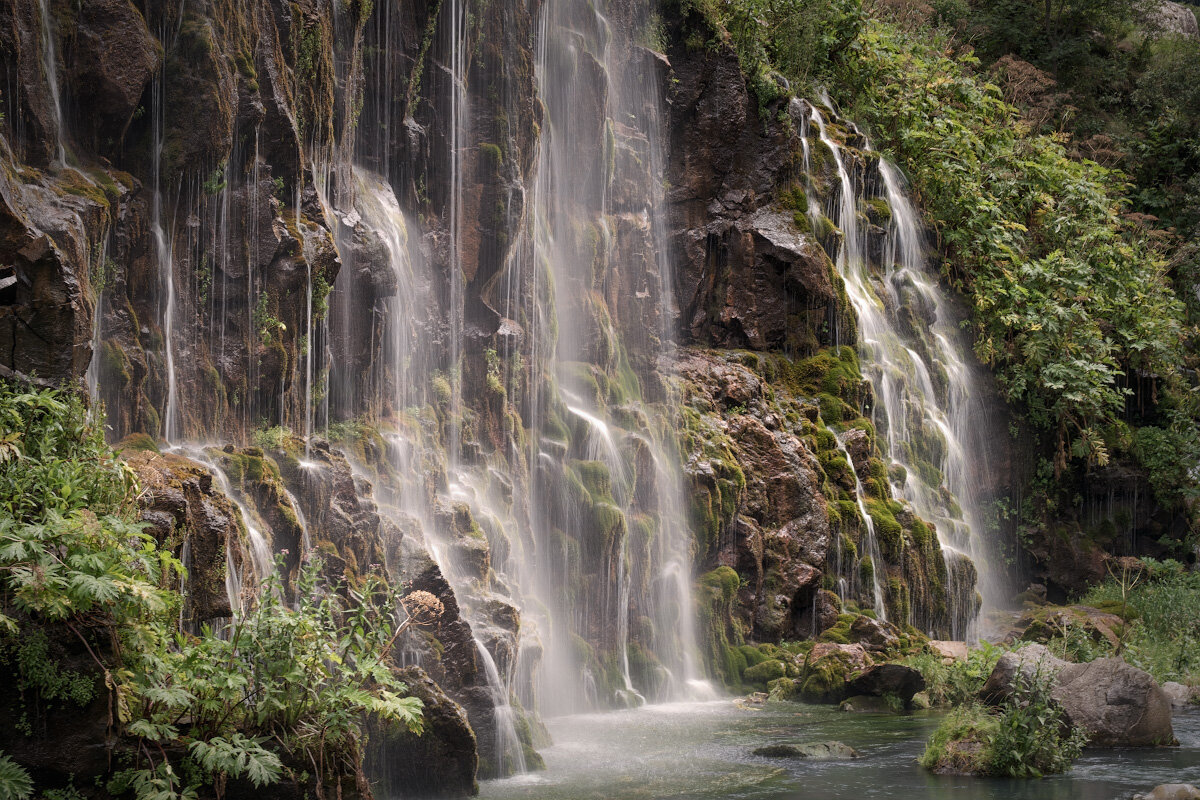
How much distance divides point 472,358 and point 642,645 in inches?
215

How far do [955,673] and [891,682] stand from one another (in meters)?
1.21

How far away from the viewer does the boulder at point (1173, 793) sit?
9.68 metres

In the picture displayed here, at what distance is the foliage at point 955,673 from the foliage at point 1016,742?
3.98ft

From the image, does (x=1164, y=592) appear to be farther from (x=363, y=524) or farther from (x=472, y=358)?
(x=363, y=524)

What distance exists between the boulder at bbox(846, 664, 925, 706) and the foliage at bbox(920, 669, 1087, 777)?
3.85 meters

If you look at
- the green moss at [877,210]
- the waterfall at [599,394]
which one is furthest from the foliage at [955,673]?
the green moss at [877,210]

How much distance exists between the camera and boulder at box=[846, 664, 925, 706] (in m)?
15.7

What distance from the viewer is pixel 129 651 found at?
22.3ft

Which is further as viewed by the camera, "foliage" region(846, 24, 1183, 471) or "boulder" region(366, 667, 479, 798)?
"foliage" region(846, 24, 1183, 471)

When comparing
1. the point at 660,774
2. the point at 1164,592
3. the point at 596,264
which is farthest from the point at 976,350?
the point at 660,774

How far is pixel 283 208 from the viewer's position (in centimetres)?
1245

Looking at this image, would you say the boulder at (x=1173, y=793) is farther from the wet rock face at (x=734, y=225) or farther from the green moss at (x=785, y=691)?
the wet rock face at (x=734, y=225)

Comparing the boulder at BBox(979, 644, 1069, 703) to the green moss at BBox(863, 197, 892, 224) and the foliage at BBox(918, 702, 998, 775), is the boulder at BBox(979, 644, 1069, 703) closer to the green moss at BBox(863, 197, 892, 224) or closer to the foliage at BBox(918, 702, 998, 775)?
the foliage at BBox(918, 702, 998, 775)

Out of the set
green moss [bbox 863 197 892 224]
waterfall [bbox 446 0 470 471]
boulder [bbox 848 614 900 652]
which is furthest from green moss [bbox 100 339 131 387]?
green moss [bbox 863 197 892 224]
